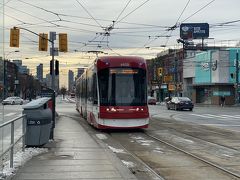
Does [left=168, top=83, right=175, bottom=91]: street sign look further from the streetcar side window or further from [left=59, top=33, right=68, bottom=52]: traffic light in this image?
the streetcar side window

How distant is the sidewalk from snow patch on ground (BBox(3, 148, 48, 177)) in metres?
0.15

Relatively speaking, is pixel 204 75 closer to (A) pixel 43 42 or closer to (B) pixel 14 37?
(A) pixel 43 42

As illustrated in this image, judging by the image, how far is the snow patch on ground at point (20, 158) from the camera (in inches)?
403

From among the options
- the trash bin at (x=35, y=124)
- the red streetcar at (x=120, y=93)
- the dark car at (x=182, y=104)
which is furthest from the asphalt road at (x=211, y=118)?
the trash bin at (x=35, y=124)

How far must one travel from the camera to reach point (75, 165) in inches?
445

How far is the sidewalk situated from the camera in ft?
32.4

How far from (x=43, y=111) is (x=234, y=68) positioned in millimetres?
65130

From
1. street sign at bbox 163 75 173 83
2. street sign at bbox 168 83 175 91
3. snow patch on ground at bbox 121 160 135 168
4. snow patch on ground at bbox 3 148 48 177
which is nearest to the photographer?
snow patch on ground at bbox 3 148 48 177

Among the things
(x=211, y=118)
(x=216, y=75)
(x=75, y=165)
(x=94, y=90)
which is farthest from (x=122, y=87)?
(x=216, y=75)

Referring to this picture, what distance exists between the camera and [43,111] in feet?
47.0

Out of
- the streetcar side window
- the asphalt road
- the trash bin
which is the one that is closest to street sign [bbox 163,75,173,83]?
the asphalt road

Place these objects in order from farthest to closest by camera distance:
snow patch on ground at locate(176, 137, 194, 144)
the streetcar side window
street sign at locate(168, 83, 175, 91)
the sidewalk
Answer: street sign at locate(168, 83, 175, 91) < the streetcar side window < snow patch on ground at locate(176, 137, 194, 144) < the sidewalk

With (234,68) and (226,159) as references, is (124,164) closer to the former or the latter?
(226,159)

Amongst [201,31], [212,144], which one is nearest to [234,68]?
[201,31]
